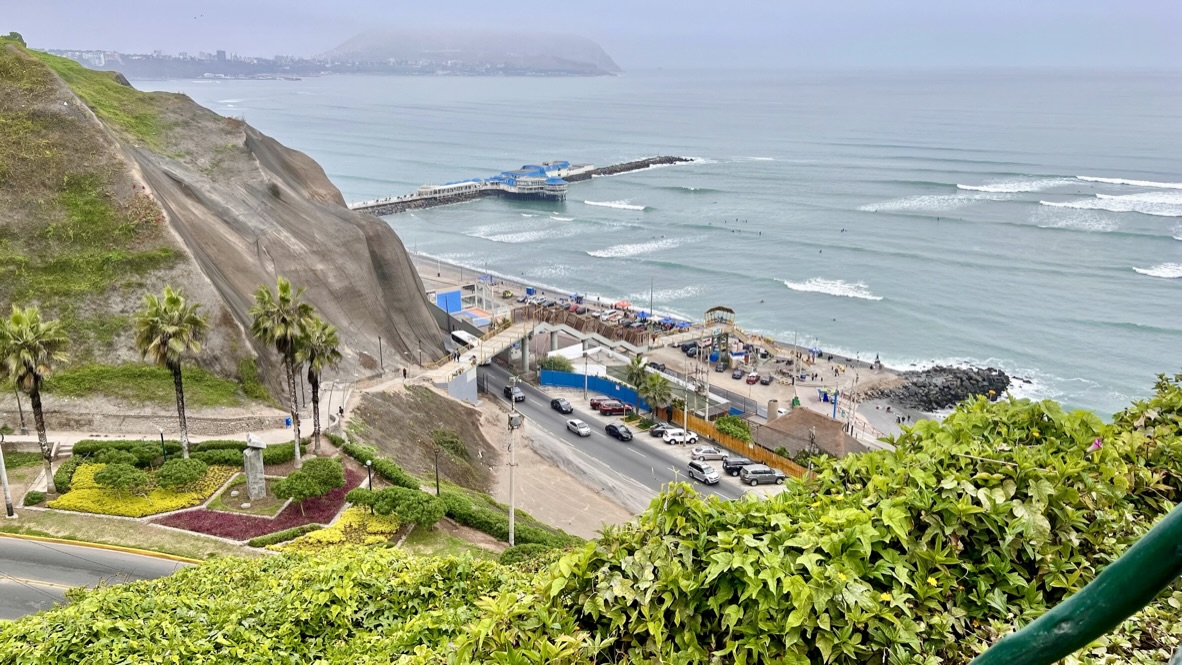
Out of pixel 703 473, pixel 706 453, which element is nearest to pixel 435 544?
pixel 703 473

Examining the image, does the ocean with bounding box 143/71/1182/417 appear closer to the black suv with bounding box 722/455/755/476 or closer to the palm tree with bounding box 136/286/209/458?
the black suv with bounding box 722/455/755/476

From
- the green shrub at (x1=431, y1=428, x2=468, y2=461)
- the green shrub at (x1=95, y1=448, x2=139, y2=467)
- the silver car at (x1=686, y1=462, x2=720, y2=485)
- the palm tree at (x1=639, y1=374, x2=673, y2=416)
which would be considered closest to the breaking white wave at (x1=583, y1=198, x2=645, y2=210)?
the palm tree at (x1=639, y1=374, x2=673, y2=416)

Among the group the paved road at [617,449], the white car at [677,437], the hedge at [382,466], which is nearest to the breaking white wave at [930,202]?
the paved road at [617,449]

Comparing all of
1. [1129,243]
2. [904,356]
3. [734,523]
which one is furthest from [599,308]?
[734,523]

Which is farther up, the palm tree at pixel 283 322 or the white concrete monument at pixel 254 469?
the palm tree at pixel 283 322

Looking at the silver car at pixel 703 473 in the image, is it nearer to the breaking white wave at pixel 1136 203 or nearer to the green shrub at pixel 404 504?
the green shrub at pixel 404 504
